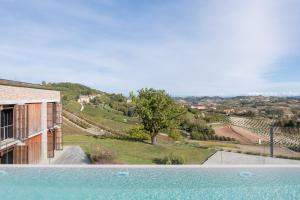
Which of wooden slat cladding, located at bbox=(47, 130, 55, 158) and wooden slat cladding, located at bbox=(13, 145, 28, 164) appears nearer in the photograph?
wooden slat cladding, located at bbox=(13, 145, 28, 164)

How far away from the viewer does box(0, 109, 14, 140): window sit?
13.6 m

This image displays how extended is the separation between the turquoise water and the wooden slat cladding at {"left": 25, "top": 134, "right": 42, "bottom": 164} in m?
3.50

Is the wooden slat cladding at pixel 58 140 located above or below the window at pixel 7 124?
below

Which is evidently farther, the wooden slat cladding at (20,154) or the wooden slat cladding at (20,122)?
the wooden slat cladding at (20,154)

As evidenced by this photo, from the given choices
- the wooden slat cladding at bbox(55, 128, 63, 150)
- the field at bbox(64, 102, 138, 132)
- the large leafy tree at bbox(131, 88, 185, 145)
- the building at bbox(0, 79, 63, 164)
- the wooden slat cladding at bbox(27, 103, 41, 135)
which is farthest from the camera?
the field at bbox(64, 102, 138, 132)

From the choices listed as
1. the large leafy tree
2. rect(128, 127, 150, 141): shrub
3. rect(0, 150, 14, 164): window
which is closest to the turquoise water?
rect(0, 150, 14, 164): window

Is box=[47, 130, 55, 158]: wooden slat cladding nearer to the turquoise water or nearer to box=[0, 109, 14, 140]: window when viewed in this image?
box=[0, 109, 14, 140]: window

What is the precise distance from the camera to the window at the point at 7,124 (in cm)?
1365

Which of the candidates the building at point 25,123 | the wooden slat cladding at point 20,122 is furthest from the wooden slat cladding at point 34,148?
the wooden slat cladding at point 20,122

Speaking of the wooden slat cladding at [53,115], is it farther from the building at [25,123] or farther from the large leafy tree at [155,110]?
the large leafy tree at [155,110]

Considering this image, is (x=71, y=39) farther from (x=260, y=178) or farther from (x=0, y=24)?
(x=260, y=178)

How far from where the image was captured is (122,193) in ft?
32.0

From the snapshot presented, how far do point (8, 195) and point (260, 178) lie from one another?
8090 mm

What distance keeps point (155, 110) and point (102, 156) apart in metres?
9.78
